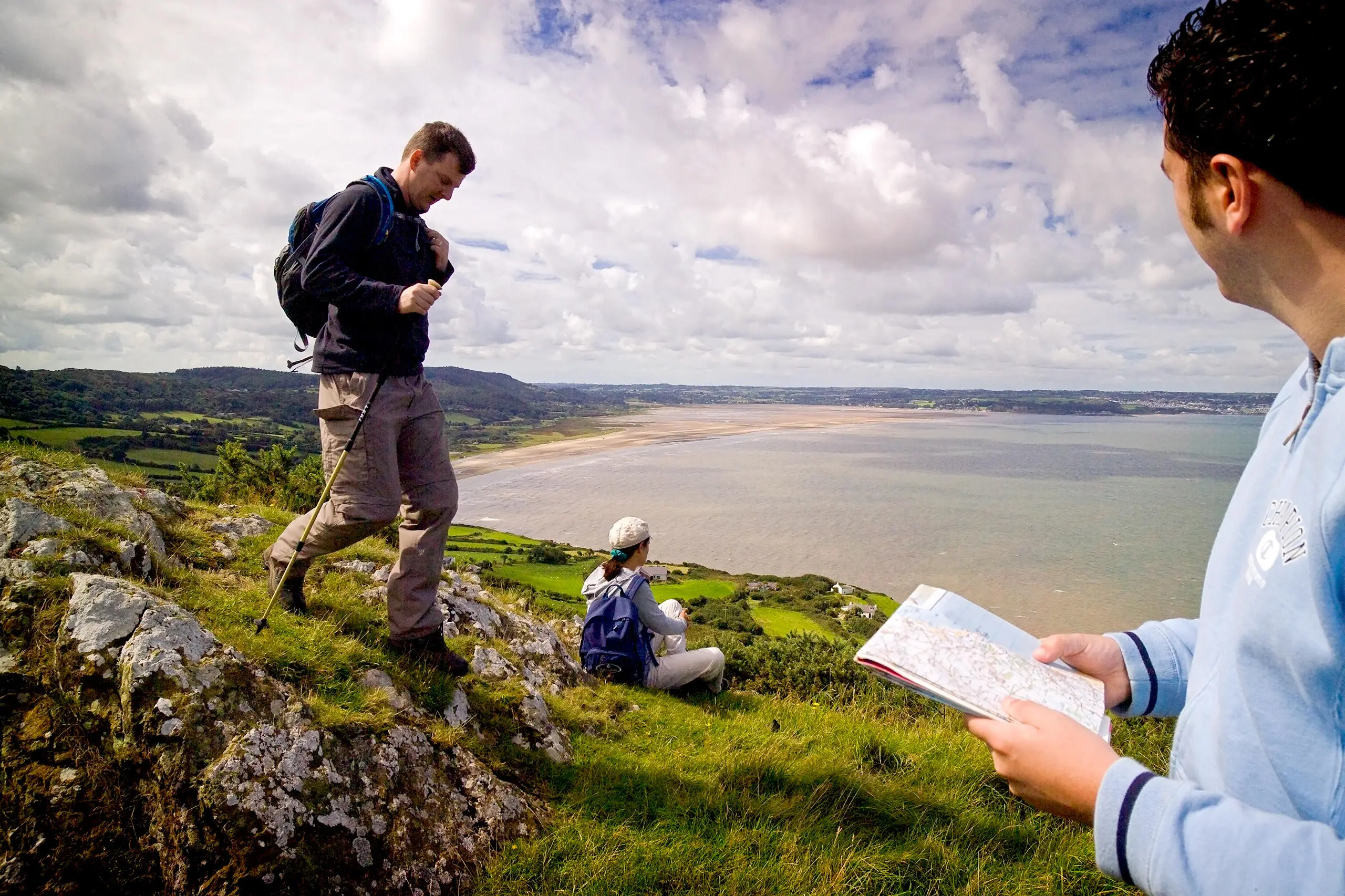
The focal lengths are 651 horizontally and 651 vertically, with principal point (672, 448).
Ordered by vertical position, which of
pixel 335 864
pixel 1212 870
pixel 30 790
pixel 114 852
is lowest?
pixel 335 864

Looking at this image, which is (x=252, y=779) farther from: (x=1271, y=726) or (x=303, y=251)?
(x=1271, y=726)

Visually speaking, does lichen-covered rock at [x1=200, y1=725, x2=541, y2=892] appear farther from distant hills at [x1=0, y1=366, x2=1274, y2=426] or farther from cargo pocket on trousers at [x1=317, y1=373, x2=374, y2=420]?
distant hills at [x1=0, y1=366, x2=1274, y2=426]

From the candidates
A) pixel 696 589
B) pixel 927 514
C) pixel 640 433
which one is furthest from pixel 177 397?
pixel 927 514

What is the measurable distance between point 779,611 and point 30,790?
33976 mm

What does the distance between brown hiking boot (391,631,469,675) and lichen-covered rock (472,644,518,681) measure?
8.9 inches

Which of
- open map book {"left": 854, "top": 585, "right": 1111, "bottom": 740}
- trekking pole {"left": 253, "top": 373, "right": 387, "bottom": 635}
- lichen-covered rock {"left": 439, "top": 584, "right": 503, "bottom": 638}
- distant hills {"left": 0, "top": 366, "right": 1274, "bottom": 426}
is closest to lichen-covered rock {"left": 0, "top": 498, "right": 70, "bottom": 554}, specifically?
trekking pole {"left": 253, "top": 373, "right": 387, "bottom": 635}

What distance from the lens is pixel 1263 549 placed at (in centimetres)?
107

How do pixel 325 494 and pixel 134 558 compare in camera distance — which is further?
pixel 134 558

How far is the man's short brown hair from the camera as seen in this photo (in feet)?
13.1

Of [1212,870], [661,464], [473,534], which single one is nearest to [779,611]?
[473,534]

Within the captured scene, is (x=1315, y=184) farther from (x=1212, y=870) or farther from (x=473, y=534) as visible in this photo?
(x=473, y=534)

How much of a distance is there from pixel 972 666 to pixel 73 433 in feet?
218

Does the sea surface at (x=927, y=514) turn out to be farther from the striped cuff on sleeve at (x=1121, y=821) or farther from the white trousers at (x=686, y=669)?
A: the striped cuff on sleeve at (x=1121, y=821)

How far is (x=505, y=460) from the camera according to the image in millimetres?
100625
